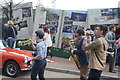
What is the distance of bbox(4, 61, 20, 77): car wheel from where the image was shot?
21.0ft

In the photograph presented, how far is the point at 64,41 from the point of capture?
10.5m

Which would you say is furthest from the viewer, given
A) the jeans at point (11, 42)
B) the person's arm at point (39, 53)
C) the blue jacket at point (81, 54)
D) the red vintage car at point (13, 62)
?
the jeans at point (11, 42)

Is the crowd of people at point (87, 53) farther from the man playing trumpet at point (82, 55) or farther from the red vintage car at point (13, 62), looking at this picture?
the red vintage car at point (13, 62)

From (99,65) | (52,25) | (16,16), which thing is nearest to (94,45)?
(99,65)

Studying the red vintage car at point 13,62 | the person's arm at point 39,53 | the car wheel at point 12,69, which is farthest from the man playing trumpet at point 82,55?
the car wheel at point 12,69

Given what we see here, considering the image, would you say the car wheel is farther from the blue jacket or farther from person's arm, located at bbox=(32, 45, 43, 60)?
the blue jacket

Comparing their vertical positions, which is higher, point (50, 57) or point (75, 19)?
point (75, 19)

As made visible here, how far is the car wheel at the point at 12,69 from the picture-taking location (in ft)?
21.0

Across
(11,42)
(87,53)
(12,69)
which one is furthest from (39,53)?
(11,42)

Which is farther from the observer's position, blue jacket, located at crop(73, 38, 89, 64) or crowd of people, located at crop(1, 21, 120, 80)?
blue jacket, located at crop(73, 38, 89, 64)

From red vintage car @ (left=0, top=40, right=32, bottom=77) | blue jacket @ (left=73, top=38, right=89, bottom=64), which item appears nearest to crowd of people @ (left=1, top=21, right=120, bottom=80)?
blue jacket @ (left=73, top=38, right=89, bottom=64)

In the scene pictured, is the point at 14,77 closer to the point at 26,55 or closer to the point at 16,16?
the point at 26,55

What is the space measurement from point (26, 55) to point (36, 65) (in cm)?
202

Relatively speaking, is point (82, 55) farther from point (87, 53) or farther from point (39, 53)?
point (39, 53)
